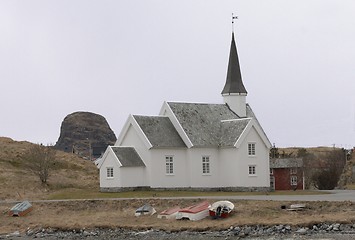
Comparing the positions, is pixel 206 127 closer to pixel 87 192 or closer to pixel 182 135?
pixel 182 135

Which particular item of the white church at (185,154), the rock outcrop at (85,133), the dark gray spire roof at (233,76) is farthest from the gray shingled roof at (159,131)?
the rock outcrop at (85,133)

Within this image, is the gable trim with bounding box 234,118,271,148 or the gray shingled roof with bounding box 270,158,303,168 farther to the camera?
the gray shingled roof with bounding box 270,158,303,168

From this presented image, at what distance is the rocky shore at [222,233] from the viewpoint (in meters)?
30.7

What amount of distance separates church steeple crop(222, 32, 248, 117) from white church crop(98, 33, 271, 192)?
433cm

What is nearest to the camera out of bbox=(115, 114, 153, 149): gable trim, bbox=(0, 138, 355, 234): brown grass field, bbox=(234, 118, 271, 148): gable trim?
bbox=(0, 138, 355, 234): brown grass field

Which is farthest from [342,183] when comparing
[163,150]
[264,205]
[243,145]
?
[264,205]

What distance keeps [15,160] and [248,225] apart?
135 ft

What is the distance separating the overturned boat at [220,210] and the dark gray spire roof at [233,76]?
28.1 metres

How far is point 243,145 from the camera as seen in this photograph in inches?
2275

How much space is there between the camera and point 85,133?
140 meters

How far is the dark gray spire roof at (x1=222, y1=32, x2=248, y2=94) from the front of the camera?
6500 cm

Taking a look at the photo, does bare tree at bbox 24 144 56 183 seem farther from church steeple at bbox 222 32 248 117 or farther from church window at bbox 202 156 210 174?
church steeple at bbox 222 32 248 117

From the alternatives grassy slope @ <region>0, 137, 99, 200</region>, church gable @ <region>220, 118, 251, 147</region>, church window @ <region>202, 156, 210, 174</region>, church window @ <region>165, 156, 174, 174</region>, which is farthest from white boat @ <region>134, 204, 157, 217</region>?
church gable @ <region>220, 118, 251, 147</region>

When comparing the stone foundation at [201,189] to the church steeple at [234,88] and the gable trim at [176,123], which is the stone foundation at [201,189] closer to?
the gable trim at [176,123]
